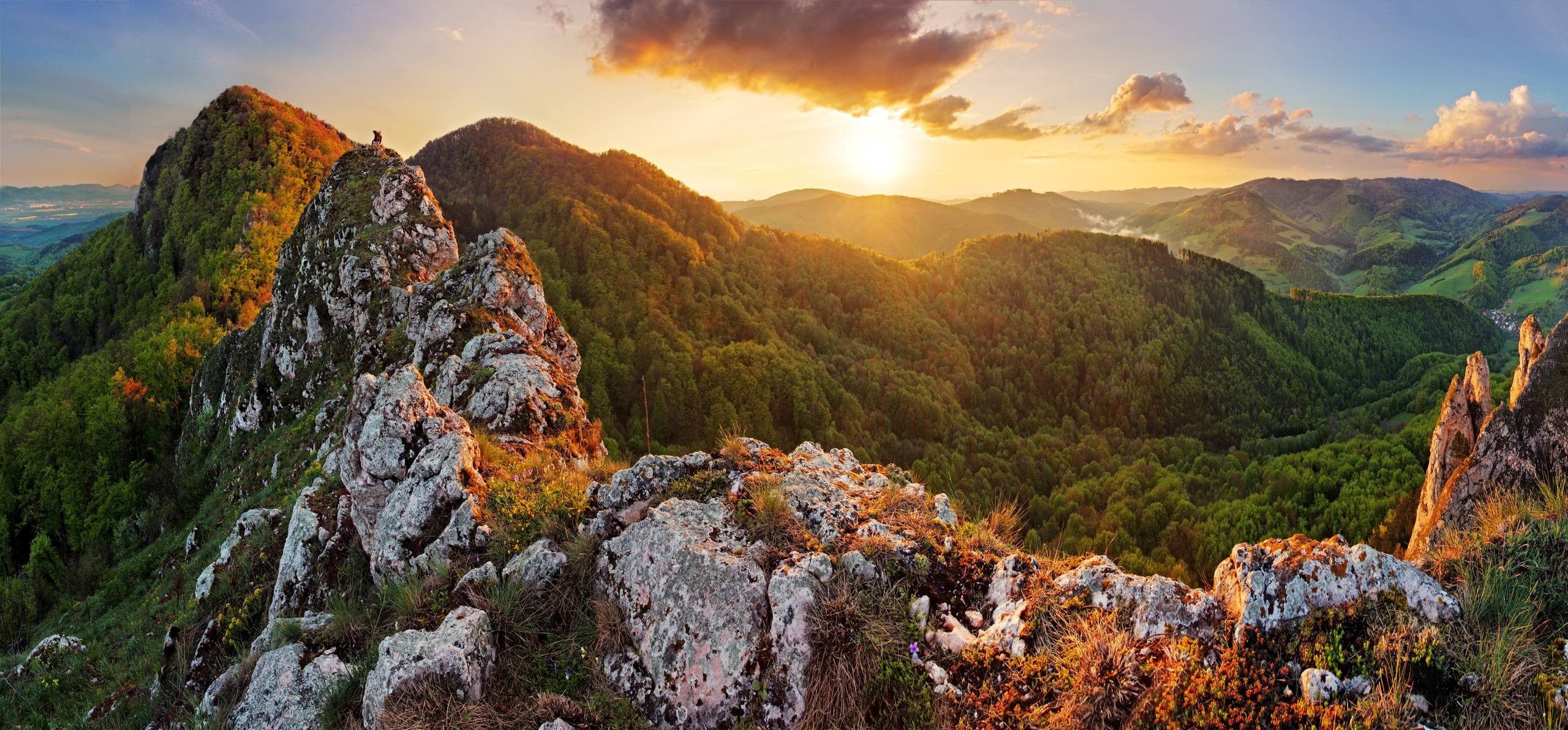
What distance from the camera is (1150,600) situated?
6066 millimetres

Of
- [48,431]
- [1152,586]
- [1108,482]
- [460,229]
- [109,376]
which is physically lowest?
[1108,482]

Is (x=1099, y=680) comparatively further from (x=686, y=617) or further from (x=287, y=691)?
(x=287, y=691)

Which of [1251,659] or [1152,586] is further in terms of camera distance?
[1152,586]

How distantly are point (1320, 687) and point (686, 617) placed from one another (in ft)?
19.8

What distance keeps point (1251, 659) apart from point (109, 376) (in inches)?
2743

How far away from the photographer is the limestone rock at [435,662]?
6.14 metres

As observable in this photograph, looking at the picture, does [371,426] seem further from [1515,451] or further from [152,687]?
[1515,451]

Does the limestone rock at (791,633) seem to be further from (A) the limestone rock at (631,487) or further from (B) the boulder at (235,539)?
(B) the boulder at (235,539)

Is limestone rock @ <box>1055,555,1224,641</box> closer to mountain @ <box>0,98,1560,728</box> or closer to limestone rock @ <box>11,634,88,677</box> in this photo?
mountain @ <box>0,98,1560,728</box>

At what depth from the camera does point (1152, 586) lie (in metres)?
6.26

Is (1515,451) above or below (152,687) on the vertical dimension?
above

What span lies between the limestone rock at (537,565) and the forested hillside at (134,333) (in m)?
40.6

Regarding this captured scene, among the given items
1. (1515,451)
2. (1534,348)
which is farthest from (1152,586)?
(1534,348)

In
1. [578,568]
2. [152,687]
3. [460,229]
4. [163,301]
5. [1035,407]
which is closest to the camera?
[578,568]
